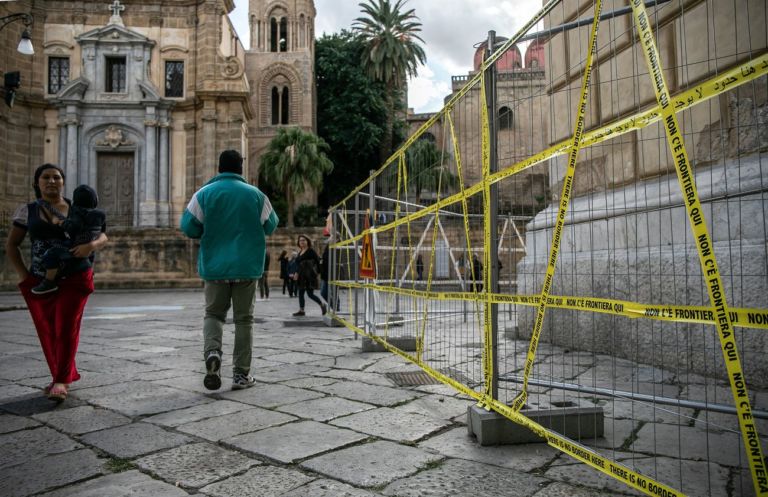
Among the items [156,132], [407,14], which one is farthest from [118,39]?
[407,14]

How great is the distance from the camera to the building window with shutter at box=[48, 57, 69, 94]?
2814 cm

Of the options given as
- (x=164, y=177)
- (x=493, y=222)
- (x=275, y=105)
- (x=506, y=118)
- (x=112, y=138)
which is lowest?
(x=493, y=222)

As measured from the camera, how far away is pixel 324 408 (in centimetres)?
364

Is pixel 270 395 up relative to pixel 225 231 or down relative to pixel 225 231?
down

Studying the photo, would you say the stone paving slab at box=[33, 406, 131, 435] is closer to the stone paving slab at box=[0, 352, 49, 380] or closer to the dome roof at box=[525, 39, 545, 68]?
the stone paving slab at box=[0, 352, 49, 380]

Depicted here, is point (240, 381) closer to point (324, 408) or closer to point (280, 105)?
point (324, 408)

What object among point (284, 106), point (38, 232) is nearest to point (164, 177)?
point (284, 106)

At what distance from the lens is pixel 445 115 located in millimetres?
3947

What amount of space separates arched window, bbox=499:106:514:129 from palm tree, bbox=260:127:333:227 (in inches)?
1109

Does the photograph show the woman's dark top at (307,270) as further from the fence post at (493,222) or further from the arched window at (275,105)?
the arched window at (275,105)

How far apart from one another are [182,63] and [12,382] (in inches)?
1091

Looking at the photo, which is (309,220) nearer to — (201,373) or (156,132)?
(156,132)

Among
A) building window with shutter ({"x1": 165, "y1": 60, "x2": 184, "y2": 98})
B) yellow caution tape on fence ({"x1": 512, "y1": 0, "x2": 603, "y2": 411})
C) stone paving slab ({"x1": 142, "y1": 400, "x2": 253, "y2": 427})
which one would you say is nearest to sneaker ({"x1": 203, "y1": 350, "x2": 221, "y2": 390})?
stone paving slab ({"x1": 142, "y1": 400, "x2": 253, "y2": 427})

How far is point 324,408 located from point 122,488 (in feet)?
4.75
